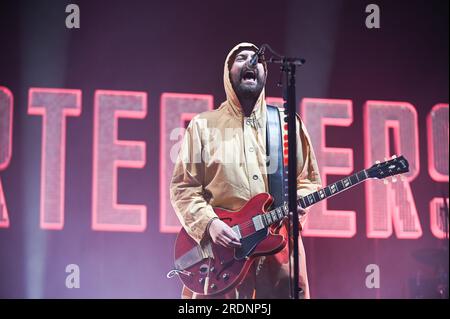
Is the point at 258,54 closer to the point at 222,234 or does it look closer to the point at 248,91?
the point at 248,91

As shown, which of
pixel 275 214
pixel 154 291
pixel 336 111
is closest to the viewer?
pixel 275 214

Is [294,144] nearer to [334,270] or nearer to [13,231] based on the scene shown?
[334,270]

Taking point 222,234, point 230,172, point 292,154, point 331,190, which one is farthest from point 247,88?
point 292,154

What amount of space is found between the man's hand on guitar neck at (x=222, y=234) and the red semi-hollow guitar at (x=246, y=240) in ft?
0.09

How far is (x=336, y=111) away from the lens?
5824 mm

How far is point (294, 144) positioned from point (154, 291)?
1831mm

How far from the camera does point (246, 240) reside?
4840mm

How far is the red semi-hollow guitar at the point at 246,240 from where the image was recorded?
482 centimetres

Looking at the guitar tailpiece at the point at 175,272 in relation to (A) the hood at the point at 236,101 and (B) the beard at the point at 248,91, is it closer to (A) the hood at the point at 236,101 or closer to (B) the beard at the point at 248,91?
(A) the hood at the point at 236,101

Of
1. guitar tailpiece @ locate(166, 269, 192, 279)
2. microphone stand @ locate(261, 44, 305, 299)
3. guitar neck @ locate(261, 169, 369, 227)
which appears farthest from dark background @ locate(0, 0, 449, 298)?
microphone stand @ locate(261, 44, 305, 299)

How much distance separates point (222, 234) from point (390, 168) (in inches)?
41.9

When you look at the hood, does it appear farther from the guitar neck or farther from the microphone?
the microphone

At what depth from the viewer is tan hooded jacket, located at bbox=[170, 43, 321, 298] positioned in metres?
4.87
